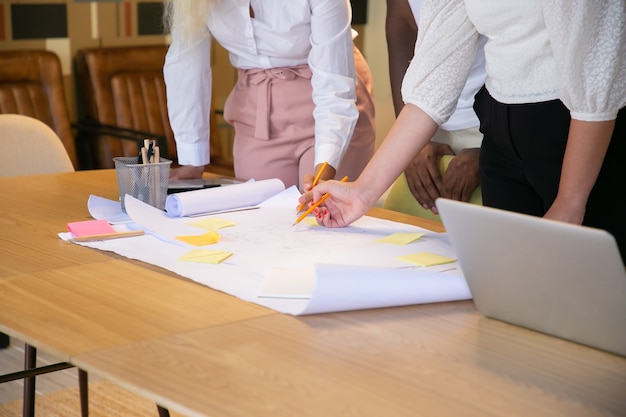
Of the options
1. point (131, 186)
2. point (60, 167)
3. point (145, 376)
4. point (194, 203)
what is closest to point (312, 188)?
point (194, 203)

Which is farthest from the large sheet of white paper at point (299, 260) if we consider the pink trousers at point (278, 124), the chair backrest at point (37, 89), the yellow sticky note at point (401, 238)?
the chair backrest at point (37, 89)

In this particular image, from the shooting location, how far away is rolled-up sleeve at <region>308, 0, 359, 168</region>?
2.34 m

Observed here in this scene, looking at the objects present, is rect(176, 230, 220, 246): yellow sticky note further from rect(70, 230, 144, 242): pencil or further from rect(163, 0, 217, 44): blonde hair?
rect(163, 0, 217, 44): blonde hair

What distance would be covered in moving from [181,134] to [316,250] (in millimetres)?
1103

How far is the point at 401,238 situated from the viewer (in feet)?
5.37

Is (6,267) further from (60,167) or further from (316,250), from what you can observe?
(60,167)

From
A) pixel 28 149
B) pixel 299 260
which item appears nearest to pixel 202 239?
pixel 299 260

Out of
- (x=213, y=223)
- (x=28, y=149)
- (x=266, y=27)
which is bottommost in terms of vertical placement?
(x=28, y=149)

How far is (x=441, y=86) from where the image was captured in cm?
169

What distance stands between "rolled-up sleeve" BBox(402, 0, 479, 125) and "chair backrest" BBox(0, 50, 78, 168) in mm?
→ 3089

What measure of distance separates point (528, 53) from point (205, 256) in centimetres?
66

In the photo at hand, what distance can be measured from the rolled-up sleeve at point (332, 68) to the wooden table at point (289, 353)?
97cm

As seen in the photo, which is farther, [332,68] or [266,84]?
[266,84]

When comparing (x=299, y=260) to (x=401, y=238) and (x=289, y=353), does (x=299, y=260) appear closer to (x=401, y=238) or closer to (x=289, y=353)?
(x=401, y=238)
